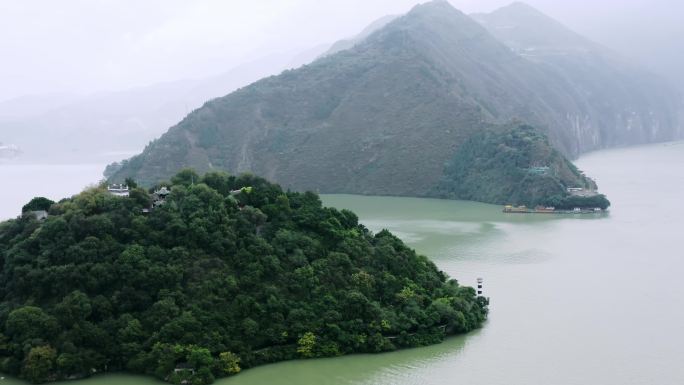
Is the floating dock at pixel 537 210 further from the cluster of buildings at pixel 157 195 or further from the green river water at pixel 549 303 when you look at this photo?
the cluster of buildings at pixel 157 195

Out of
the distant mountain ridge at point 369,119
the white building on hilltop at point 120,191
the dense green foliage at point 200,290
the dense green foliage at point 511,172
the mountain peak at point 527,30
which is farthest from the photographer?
the mountain peak at point 527,30

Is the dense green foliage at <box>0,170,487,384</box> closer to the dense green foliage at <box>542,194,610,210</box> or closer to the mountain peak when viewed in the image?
the dense green foliage at <box>542,194,610,210</box>

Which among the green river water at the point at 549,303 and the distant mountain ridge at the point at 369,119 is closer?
the green river water at the point at 549,303

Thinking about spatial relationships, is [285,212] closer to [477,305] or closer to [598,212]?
[477,305]

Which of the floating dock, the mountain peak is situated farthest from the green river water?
the mountain peak

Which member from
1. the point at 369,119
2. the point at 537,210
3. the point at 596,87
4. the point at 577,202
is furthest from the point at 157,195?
the point at 596,87

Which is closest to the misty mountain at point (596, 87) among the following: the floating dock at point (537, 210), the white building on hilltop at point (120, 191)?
the floating dock at point (537, 210)
